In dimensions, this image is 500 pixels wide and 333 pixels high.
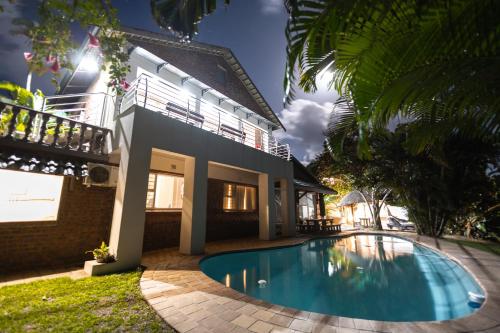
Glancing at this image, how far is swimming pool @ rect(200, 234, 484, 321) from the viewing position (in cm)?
468

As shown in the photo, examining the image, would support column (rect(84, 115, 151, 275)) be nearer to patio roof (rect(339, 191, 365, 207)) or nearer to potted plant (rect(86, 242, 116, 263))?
potted plant (rect(86, 242, 116, 263))

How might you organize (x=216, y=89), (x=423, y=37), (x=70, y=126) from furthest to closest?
(x=216, y=89) → (x=70, y=126) → (x=423, y=37)

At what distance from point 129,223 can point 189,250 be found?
8.16 ft

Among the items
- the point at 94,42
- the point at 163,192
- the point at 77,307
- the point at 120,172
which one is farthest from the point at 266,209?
the point at 94,42

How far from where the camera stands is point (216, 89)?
502 inches

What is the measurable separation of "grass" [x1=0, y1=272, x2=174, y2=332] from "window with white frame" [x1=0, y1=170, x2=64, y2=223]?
85.0 inches

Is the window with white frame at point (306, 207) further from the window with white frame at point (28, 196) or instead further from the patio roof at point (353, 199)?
the window with white frame at point (28, 196)

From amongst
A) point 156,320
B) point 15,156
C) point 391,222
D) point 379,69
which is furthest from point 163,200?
point 391,222

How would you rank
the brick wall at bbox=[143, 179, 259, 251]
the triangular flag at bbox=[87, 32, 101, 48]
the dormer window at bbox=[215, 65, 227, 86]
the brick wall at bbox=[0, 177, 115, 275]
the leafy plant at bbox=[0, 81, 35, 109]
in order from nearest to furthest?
the triangular flag at bbox=[87, 32, 101, 48]
the brick wall at bbox=[0, 177, 115, 275]
the leafy plant at bbox=[0, 81, 35, 109]
the brick wall at bbox=[143, 179, 259, 251]
the dormer window at bbox=[215, 65, 227, 86]

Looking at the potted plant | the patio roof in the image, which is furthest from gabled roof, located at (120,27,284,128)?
the patio roof

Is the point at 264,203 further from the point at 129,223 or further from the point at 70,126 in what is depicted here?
the point at 70,126

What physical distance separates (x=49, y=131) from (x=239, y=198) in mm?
9150

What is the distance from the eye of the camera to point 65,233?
6.37 meters

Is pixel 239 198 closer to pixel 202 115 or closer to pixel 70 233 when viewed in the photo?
pixel 202 115
